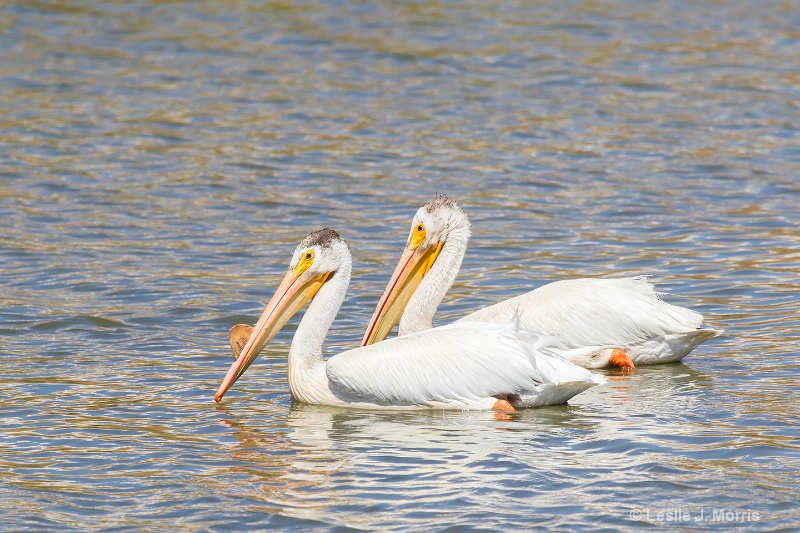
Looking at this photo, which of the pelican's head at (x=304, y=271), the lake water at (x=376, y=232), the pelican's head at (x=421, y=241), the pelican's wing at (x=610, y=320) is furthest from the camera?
the pelican's head at (x=421, y=241)

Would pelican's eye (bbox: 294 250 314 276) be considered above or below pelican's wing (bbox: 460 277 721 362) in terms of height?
above

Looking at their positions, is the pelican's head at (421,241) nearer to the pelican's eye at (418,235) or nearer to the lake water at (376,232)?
the pelican's eye at (418,235)

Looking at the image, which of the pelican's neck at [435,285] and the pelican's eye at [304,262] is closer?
the pelican's eye at [304,262]

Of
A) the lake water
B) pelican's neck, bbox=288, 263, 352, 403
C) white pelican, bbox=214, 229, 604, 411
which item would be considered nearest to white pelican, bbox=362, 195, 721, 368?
the lake water

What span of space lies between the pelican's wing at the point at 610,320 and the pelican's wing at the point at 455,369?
0.72m

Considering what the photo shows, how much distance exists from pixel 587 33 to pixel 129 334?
10.2 metres

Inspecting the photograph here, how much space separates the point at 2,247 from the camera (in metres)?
9.59

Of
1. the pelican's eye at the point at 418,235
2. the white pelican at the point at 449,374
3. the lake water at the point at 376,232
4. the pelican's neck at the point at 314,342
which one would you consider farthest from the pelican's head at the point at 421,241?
the white pelican at the point at 449,374

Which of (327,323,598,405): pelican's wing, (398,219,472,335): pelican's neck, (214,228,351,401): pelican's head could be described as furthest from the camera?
(398,219,472,335): pelican's neck

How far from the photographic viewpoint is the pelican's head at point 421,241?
750cm

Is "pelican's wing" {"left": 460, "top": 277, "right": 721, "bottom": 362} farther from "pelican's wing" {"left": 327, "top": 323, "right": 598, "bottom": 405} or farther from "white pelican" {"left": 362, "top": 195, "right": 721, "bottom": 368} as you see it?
"pelican's wing" {"left": 327, "top": 323, "right": 598, "bottom": 405}

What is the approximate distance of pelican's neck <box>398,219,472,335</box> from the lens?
7.36 metres

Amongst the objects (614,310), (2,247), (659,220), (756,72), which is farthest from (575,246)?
(756,72)

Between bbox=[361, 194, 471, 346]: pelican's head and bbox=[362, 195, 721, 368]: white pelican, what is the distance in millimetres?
14
